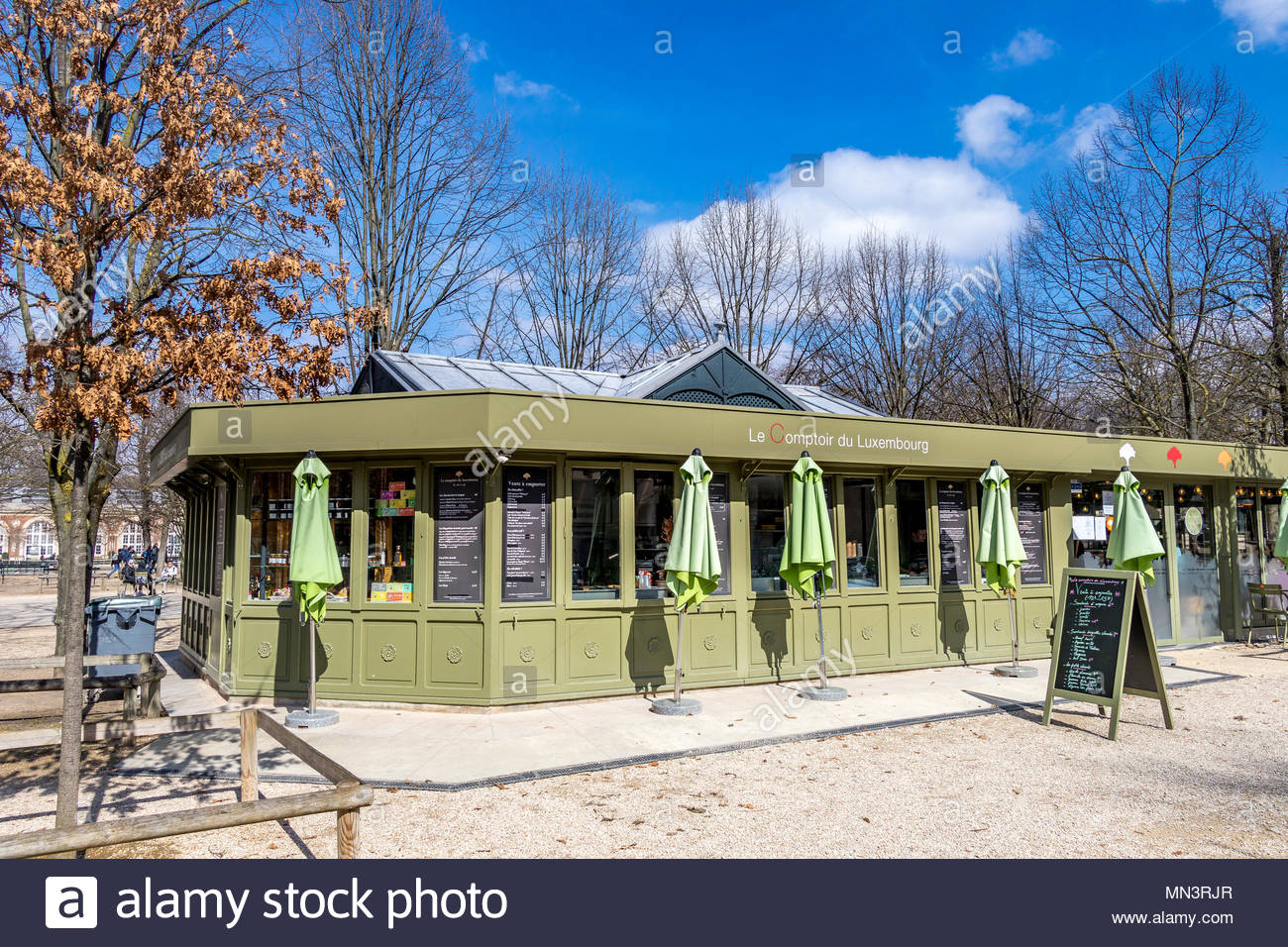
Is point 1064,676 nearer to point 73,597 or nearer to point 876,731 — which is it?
point 876,731

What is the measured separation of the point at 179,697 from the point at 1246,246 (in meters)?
21.0

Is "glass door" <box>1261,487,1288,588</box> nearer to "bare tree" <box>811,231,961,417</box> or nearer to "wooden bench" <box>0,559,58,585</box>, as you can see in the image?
"bare tree" <box>811,231,961,417</box>

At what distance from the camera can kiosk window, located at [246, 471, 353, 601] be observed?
8664 mm

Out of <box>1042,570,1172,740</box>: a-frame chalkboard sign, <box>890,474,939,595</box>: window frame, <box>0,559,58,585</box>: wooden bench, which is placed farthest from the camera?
<box>0,559,58,585</box>: wooden bench

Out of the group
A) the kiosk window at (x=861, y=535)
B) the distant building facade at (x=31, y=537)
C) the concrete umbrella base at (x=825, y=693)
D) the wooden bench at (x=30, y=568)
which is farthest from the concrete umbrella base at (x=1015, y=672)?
the distant building facade at (x=31, y=537)

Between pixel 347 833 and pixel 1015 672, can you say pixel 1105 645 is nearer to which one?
pixel 1015 672

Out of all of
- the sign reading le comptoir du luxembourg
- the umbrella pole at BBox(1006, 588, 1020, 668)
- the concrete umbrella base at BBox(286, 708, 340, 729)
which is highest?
the sign reading le comptoir du luxembourg

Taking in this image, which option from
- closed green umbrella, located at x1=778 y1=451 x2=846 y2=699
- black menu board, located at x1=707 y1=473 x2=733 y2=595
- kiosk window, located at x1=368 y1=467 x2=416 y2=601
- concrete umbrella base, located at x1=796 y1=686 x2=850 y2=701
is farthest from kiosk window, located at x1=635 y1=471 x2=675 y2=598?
kiosk window, located at x1=368 y1=467 x2=416 y2=601

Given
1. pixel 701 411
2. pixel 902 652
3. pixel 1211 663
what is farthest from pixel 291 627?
pixel 1211 663

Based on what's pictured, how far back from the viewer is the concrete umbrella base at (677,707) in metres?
8.03

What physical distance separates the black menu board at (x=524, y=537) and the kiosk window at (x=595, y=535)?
34 cm

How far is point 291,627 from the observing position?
8.52m

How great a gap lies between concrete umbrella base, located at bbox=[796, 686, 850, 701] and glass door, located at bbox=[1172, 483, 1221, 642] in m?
7.53

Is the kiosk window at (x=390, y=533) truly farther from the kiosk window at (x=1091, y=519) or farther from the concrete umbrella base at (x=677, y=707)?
the kiosk window at (x=1091, y=519)
